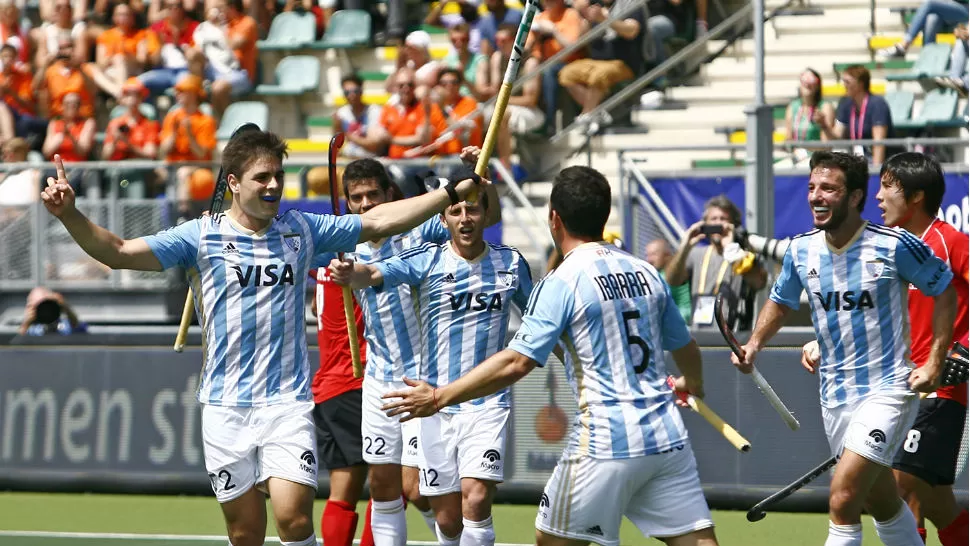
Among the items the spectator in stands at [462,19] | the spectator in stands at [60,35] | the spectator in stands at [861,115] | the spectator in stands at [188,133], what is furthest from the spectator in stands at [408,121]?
the spectator in stands at [60,35]

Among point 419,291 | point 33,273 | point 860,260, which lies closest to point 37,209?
point 33,273

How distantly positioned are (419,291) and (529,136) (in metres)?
7.44

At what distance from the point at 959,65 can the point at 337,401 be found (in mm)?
7918

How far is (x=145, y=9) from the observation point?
19.3 meters

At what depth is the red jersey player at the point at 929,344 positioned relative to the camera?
310 inches

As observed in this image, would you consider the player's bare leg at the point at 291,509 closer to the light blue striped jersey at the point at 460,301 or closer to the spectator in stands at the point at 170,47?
the light blue striped jersey at the point at 460,301

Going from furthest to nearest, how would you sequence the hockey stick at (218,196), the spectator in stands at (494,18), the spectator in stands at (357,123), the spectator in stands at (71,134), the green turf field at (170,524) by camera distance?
the spectator in stands at (71,134), the spectator in stands at (494,18), the spectator in stands at (357,123), the green turf field at (170,524), the hockey stick at (218,196)

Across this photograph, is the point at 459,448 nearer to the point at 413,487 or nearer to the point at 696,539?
the point at 413,487

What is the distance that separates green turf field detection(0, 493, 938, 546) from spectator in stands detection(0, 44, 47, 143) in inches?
A: 257

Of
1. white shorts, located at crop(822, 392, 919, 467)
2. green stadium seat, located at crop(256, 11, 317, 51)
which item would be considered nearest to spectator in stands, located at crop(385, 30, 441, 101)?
green stadium seat, located at crop(256, 11, 317, 51)

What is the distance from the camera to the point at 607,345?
6180mm

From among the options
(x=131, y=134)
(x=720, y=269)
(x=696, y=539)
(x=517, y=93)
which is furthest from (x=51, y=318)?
(x=696, y=539)

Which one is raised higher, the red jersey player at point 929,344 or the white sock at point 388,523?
the red jersey player at point 929,344

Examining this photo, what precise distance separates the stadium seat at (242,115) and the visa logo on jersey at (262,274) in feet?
34.0
